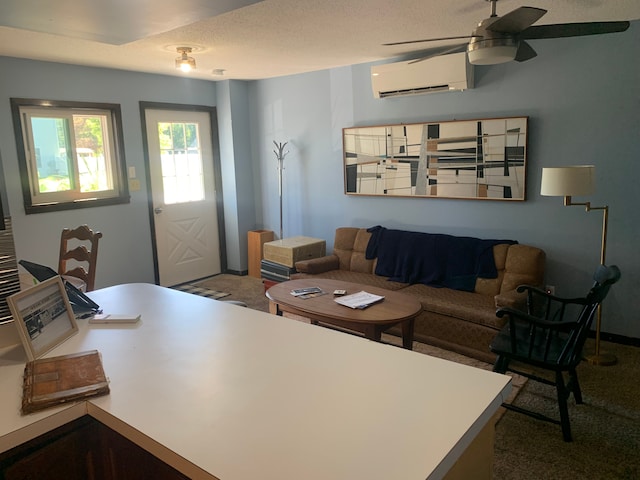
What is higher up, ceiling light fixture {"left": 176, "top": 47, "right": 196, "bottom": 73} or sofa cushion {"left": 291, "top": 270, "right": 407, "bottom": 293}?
ceiling light fixture {"left": 176, "top": 47, "right": 196, "bottom": 73}

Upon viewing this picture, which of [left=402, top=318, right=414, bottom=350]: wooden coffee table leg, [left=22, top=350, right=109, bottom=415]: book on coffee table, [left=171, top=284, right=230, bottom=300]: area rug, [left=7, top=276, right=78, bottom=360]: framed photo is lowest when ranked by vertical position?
[left=171, top=284, right=230, bottom=300]: area rug

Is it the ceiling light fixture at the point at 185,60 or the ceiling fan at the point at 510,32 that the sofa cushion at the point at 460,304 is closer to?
the ceiling fan at the point at 510,32

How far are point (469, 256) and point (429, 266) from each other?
0.35 meters

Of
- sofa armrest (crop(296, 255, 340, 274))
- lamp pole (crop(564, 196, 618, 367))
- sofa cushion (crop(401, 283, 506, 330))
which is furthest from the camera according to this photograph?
sofa armrest (crop(296, 255, 340, 274))

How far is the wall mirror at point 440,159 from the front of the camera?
12.9ft

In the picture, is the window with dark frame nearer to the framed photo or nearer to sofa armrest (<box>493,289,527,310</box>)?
the framed photo

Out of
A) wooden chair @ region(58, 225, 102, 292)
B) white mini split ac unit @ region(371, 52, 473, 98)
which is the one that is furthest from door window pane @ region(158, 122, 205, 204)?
white mini split ac unit @ region(371, 52, 473, 98)

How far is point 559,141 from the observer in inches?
146

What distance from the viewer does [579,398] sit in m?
2.79

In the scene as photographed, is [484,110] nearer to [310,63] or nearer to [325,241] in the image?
[310,63]

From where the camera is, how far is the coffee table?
2.88 meters

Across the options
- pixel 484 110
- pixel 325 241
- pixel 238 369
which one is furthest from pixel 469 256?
pixel 238 369

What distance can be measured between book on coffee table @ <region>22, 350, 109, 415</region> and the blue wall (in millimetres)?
3477

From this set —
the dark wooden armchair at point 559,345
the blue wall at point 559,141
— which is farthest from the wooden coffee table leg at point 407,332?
the blue wall at point 559,141
